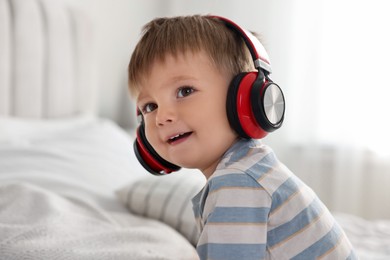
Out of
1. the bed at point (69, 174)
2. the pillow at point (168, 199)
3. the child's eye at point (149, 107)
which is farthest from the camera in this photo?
the pillow at point (168, 199)

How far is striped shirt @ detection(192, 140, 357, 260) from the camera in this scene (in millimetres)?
686

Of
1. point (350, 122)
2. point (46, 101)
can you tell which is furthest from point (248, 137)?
point (350, 122)

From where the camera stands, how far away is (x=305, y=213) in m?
0.76

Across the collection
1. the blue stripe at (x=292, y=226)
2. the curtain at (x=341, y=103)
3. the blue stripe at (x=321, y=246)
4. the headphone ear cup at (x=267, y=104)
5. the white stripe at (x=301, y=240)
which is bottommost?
the curtain at (x=341, y=103)

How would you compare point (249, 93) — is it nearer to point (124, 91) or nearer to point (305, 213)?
point (305, 213)

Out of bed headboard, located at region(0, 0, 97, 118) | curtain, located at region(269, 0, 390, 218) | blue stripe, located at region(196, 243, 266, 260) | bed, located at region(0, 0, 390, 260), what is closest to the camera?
blue stripe, located at region(196, 243, 266, 260)

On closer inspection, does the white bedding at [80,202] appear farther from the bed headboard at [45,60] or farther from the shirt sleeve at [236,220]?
the shirt sleeve at [236,220]

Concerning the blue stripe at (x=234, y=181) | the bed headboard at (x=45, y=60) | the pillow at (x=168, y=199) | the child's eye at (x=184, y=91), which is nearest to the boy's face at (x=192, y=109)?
the child's eye at (x=184, y=91)

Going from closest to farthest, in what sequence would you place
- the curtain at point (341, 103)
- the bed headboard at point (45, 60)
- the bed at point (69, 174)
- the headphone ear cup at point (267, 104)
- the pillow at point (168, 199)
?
the headphone ear cup at point (267, 104), the bed at point (69, 174), the pillow at point (168, 199), the bed headboard at point (45, 60), the curtain at point (341, 103)

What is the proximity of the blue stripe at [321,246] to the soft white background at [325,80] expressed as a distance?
1.91 meters

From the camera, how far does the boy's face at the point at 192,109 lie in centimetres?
81

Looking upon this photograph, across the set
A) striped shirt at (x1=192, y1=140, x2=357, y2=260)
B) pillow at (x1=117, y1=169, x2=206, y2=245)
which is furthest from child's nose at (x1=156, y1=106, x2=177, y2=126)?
pillow at (x1=117, y1=169, x2=206, y2=245)

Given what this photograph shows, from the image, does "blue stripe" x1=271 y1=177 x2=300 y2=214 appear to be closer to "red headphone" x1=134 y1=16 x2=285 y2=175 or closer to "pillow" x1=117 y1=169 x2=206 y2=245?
"red headphone" x1=134 y1=16 x2=285 y2=175

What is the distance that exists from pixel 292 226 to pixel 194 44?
0.35 metres
